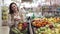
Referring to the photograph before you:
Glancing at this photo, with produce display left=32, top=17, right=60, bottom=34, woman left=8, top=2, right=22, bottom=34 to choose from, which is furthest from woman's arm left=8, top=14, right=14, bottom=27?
produce display left=32, top=17, right=60, bottom=34

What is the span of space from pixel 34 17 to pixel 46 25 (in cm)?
21

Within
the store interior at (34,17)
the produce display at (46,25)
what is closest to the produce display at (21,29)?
the store interior at (34,17)

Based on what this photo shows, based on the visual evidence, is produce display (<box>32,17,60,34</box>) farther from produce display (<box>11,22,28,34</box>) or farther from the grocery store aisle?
the grocery store aisle

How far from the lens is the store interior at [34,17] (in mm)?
3295

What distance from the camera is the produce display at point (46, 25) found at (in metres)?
3.32

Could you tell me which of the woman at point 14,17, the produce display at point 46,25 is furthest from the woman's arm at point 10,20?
the produce display at point 46,25

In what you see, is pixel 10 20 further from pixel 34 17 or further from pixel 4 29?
pixel 34 17

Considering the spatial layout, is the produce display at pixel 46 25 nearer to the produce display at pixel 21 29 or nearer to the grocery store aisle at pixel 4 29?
the produce display at pixel 21 29

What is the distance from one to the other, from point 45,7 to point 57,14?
0.20 meters

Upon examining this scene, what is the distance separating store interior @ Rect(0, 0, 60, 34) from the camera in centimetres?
329

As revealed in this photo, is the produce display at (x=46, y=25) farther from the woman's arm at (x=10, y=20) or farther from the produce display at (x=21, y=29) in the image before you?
the woman's arm at (x=10, y=20)

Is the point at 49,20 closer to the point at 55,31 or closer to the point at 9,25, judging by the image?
the point at 55,31

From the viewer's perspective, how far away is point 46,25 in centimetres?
333

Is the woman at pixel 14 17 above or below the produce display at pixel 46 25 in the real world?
above
